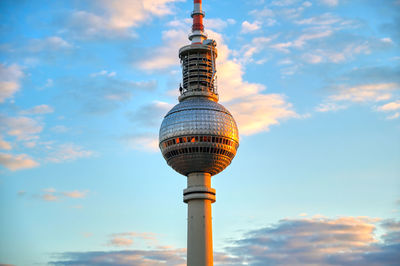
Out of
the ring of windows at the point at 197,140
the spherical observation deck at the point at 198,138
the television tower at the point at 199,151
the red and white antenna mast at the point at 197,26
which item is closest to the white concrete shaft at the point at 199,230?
the television tower at the point at 199,151

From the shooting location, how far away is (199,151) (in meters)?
107

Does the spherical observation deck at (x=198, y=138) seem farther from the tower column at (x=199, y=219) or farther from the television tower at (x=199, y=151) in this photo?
the tower column at (x=199, y=219)

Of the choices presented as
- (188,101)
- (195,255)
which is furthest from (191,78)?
(195,255)

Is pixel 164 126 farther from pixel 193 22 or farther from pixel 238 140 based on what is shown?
pixel 193 22

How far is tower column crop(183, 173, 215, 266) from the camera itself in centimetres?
10325

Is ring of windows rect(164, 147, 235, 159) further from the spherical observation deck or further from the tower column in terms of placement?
the tower column

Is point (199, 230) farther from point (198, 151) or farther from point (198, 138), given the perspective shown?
point (198, 138)

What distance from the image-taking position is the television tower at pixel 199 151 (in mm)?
104688

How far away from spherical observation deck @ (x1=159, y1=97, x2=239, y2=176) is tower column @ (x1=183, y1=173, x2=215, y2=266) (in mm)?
3359

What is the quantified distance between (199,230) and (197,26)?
51174mm

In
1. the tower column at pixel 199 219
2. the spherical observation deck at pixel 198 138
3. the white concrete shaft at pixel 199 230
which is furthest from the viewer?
the spherical observation deck at pixel 198 138

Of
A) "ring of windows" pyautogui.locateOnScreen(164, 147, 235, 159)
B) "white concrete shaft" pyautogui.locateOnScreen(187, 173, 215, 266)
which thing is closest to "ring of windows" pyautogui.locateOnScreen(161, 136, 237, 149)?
"ring of windows" pyautogui.locateOnScreen(164, 147, 235, 159)

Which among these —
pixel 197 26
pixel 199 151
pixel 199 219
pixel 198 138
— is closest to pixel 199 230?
pixel 199 219

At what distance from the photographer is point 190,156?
107000 mm
